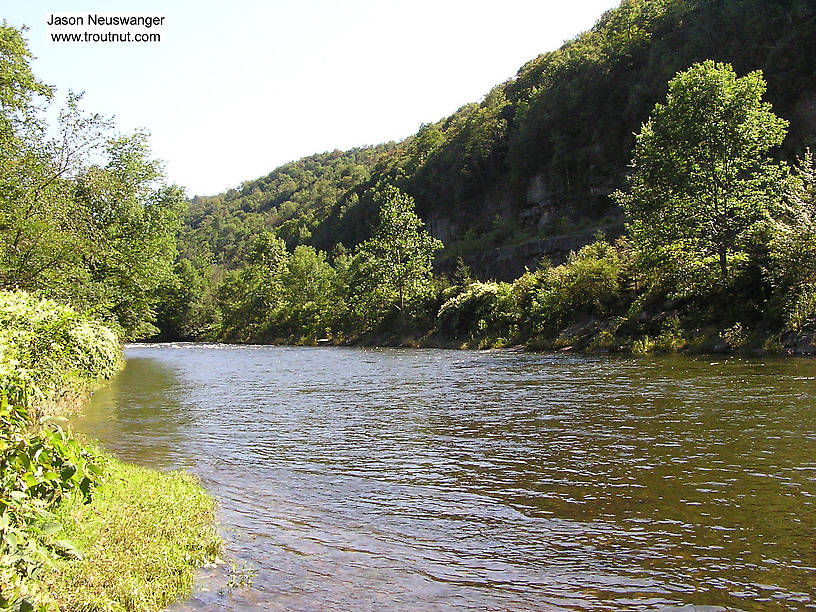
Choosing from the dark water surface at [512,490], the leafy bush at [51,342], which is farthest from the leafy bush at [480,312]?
the leafy bush at [51,342]

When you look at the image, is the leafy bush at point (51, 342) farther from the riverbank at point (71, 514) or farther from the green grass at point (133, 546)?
the green grass at point (133, 546)

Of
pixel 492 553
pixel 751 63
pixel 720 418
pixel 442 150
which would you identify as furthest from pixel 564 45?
pixel 492 553

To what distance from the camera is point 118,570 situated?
622 centimetres

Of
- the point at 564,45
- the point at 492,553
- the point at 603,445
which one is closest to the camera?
the point at 492,553

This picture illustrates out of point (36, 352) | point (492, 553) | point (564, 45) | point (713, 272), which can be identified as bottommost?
point (492, 553)

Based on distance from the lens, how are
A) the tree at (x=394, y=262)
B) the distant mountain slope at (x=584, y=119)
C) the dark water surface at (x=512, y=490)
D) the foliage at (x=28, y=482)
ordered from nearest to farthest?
Answer: the foliage at (x=28, y=482) → the dark water surface at (x=512, y=490) → the distant mountain slope at (x=584, y=119) → the tree at (x=394, y=262)

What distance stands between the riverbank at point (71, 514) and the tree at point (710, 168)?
2777cm

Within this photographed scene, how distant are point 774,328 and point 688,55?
44406mm

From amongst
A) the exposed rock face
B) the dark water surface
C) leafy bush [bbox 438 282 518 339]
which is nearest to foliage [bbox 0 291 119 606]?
the dark water surface

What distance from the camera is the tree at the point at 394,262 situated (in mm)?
62750

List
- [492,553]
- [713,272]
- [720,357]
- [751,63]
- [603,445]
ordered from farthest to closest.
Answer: [751,63], [713,272], [720,357], [603,445], [492,553]

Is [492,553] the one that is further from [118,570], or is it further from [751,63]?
[751,63]

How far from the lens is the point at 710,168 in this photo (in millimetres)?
30578

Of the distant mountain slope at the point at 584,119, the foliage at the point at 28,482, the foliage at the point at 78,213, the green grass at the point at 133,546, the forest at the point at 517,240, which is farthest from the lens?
the distant mountain slope at the point at 584,119
